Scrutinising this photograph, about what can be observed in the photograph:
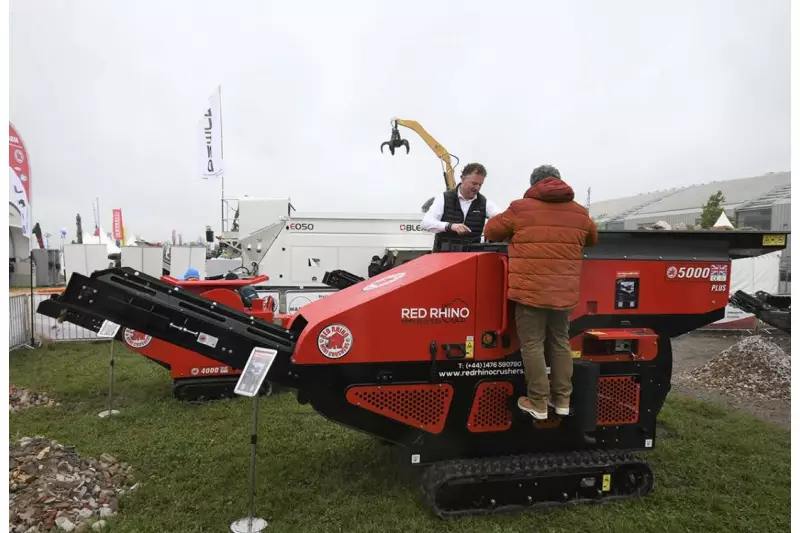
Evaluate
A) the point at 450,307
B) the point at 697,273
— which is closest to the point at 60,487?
the point at 450,307

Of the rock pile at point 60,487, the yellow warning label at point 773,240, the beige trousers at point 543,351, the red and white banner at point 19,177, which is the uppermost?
the red and white banner at point 19,177

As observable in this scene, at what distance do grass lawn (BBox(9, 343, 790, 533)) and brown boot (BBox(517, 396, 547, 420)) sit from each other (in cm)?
76

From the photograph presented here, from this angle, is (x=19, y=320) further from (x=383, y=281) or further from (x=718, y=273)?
(x=718, y=273)

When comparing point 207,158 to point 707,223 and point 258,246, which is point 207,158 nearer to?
point 258,246

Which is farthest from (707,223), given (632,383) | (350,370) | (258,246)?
(350,370)

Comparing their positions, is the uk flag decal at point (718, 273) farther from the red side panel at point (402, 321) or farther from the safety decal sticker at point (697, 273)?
the red side panel at point (402, 321)

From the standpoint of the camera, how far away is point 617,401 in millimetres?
3805

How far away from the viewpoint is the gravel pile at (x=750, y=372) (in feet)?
22.3

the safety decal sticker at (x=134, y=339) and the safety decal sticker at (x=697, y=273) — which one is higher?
the safety decal sticker at (x=697, y=273)

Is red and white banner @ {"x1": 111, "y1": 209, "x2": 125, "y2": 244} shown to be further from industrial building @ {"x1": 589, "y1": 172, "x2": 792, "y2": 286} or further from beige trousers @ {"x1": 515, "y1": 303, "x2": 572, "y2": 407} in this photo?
beige trousers @ {"x1": 515, "y1": 303, "x2": 572, "y2": 407}

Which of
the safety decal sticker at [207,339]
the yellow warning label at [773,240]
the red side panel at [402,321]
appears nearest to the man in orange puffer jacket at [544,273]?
the red side panel at [402,321]

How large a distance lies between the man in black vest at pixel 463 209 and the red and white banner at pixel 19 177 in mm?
8993

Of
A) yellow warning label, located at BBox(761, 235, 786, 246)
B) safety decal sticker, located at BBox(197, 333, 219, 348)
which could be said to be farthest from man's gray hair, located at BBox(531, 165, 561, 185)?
safety decal sticker, located at BBox(197, 333, 219, 348)

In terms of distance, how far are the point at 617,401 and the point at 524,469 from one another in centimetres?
93
